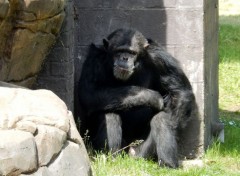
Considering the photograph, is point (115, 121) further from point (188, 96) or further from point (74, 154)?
point (74, 154)

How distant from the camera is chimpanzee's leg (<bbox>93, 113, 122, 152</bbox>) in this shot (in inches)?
333

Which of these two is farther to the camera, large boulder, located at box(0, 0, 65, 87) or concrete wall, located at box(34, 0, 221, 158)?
concrete wall, located at box(34, 0, 221, 158)

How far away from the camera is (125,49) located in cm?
861

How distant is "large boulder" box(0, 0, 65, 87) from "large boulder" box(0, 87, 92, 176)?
1060mm

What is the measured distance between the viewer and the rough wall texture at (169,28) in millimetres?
8906

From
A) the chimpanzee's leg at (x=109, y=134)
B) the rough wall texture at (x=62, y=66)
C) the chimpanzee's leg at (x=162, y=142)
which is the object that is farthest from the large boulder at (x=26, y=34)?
the chimpanzee's leg at (x=162, y=142)

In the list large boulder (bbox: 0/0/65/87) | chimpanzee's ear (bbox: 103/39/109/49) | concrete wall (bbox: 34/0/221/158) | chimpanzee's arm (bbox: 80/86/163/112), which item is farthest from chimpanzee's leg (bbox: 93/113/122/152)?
large boulder (bbox: 0/0/65/87)

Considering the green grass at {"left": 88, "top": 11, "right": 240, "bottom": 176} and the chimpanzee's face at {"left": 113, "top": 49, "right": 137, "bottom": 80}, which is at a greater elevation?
the chimpanzee's face at {"left": 113, "top": 49, "right": 137, "bottom": 80}

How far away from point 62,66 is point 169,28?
1.59 m

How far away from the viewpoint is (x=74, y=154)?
571 centimetres

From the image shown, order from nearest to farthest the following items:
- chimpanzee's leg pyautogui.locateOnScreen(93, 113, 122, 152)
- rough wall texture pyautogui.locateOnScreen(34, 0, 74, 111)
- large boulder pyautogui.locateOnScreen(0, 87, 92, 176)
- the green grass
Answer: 1. large boulder pyautogui.locateOnScreen(0, 87, 92, 176)
2. the green grass
3. rough wall texture pyautogui.locateOnScreen(34, 0, 74, 111)
4. chimpanzee's leg pyautogui.locateOnScreen(93, 113, 122, 152)

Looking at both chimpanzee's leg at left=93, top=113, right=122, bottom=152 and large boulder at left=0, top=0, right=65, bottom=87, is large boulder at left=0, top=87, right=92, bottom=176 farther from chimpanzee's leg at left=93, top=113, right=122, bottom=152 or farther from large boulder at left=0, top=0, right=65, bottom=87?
chimpanzee's leg at left=93, top=113, right=122, bottom=152

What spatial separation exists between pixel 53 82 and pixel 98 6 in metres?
1.29

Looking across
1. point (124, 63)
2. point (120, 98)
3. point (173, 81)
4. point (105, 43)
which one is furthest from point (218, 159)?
point (105, 43)
